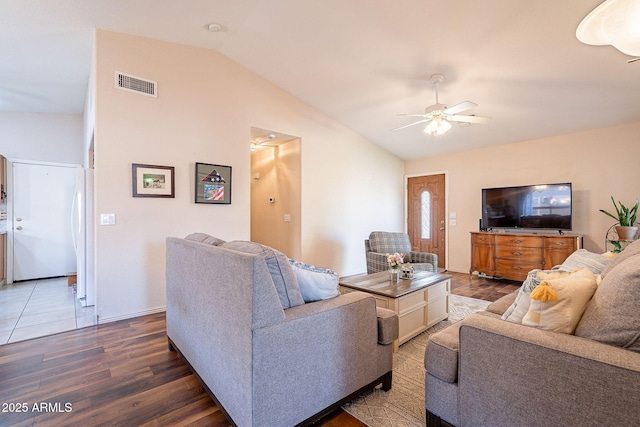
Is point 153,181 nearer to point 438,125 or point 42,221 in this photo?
point 42,221

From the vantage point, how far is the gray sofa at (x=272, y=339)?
133 centimetres

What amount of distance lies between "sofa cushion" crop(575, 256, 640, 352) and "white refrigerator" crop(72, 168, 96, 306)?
4.51 m

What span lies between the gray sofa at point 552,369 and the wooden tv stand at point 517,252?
3.91 metres

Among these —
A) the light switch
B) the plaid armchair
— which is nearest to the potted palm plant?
the plaid armchair

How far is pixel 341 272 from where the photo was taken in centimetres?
545

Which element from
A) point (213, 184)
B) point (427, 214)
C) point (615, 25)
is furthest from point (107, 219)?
point (427, 214)

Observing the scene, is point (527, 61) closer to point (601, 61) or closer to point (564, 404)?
point (601, 61)

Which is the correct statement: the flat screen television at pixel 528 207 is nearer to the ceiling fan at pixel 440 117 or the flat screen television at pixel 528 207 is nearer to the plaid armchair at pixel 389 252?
the plaid armchair at pixel 389 252

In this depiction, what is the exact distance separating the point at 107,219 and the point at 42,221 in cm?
308

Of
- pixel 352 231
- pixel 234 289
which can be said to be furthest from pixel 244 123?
pixel 234 289

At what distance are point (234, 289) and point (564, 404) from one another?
55.6 inches

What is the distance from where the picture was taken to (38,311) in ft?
11.1

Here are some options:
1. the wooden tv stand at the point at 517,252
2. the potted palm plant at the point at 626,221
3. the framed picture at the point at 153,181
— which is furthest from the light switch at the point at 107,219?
the potted palm plant at the point at 626,221

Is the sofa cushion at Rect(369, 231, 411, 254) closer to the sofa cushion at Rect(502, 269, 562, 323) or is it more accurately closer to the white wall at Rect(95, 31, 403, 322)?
the white wall at Rect(95, 31, 403, 322)
